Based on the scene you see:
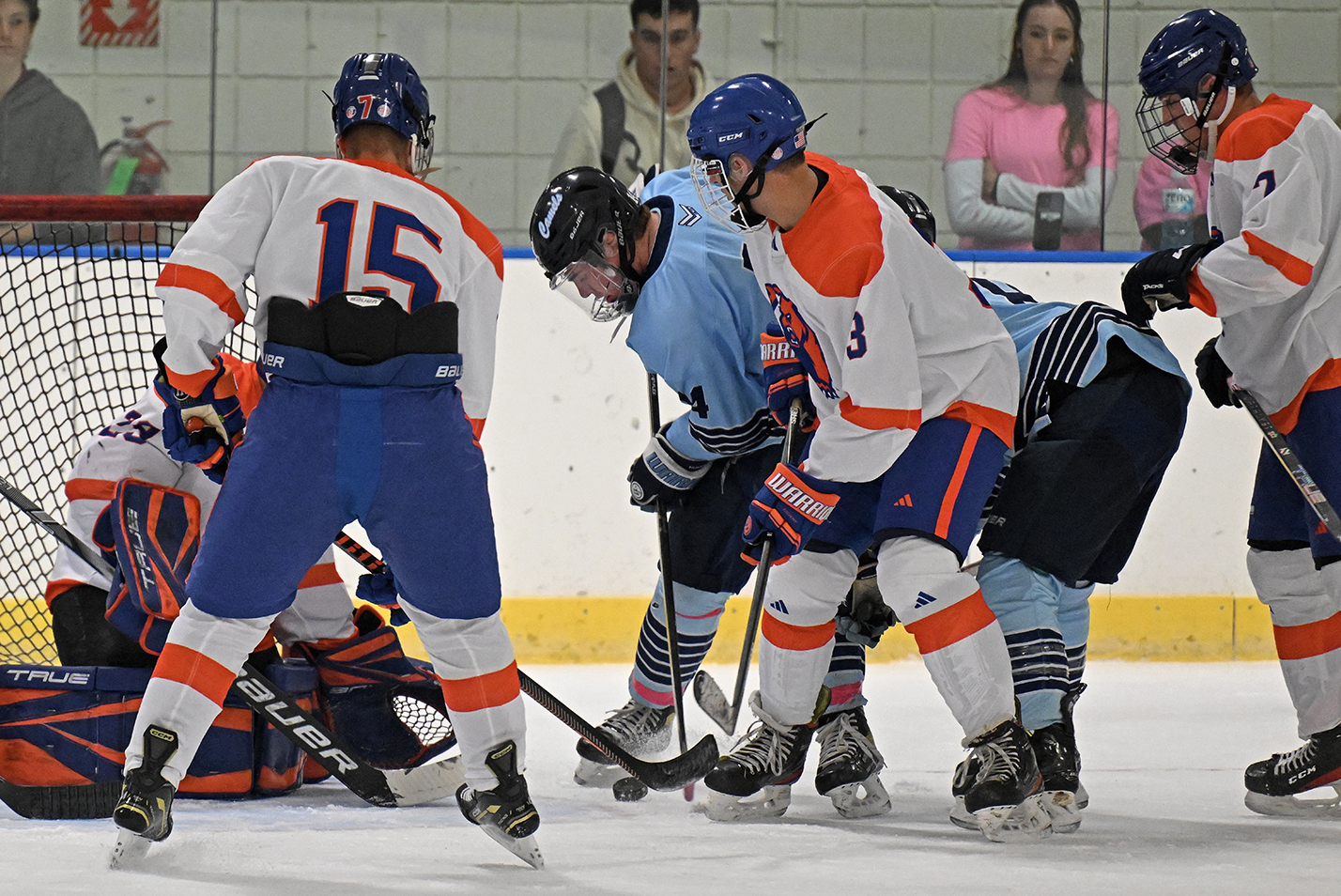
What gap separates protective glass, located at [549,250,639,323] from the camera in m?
2.56

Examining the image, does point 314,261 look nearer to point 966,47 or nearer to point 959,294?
point 959,294

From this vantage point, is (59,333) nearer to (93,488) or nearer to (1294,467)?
(93,488)

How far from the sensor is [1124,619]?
13.8 ft

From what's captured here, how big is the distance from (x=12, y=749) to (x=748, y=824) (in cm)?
119

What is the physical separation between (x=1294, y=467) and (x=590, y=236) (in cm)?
125

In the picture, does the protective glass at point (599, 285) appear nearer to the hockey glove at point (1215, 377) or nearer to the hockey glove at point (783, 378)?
the hockey glove at point (783, 378)

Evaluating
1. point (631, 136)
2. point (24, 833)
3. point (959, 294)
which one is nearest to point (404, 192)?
point (959, 294)

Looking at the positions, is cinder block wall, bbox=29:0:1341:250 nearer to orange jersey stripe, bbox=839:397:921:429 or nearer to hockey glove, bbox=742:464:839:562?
hockey glove, bbox=742:464:839:562

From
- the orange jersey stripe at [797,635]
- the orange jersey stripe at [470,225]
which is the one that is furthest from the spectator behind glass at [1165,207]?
the orange jersey stripe at [470,225]

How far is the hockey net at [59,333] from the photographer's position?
8.41 ft

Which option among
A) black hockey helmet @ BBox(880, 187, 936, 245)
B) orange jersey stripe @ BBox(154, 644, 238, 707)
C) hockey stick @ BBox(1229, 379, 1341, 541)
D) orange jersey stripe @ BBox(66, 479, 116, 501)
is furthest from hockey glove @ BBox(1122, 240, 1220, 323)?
orange jersey stripe @ BBox(66, 479, 116, 501)

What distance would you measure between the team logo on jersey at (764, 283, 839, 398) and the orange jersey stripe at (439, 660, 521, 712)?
0.65m

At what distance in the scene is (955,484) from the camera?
7.37ft

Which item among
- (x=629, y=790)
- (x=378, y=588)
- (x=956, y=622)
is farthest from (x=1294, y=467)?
(x=378, y=588)
